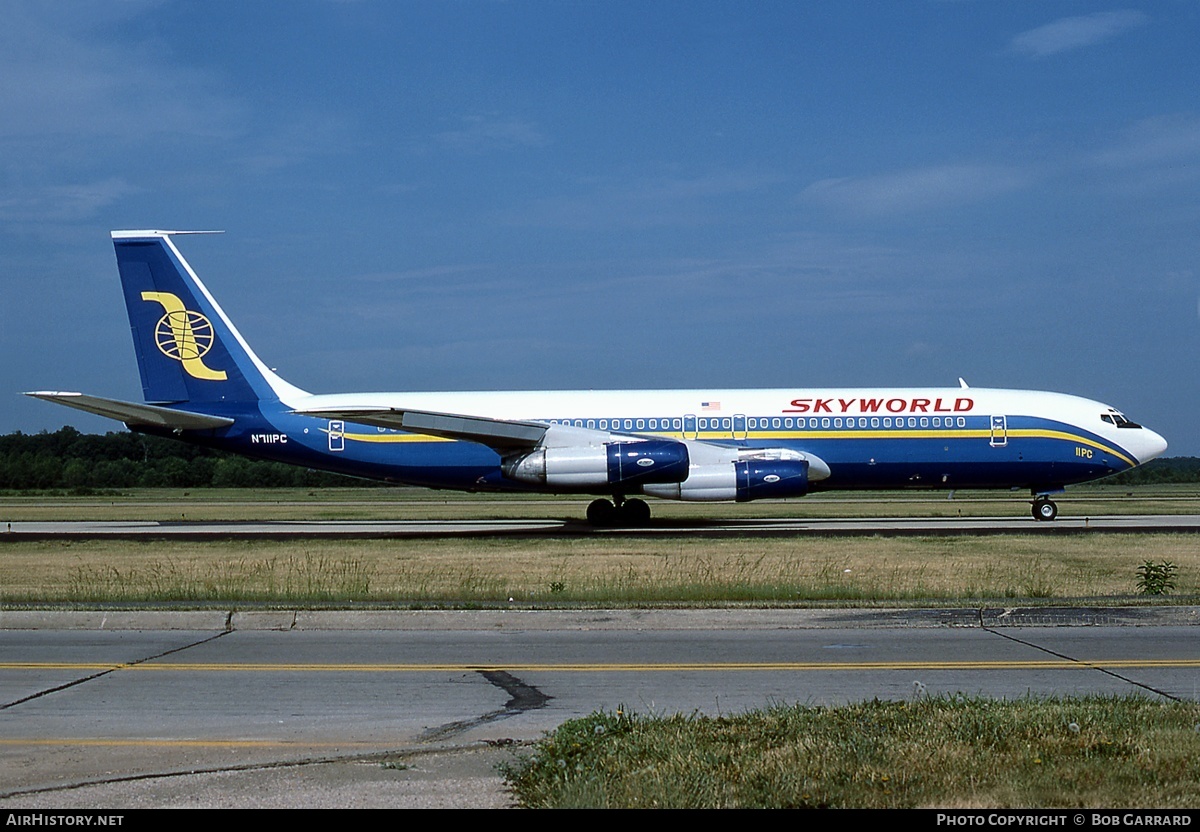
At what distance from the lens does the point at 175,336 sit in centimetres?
3225

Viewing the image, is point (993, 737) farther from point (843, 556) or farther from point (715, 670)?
point (843, 556)

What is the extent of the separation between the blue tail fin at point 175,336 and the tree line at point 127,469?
39.5 meters

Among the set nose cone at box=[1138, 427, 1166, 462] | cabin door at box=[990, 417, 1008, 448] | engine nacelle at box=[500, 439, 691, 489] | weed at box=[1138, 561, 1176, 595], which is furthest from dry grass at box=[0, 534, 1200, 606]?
nose cone at box=[1138, 427, 1166, 462]

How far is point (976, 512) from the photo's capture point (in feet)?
129

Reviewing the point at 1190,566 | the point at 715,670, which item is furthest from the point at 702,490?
the point at 715,670

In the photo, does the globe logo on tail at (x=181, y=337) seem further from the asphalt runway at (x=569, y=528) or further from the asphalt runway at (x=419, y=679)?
the asphalt runway at (x=419, y=679)

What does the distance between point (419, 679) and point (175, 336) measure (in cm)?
2544

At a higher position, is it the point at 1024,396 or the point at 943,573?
the point at 1024,396

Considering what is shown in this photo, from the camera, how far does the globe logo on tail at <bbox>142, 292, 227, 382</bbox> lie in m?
32.3

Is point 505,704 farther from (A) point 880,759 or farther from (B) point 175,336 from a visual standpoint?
(B) point 175,336

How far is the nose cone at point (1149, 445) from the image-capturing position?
3209 centimetres

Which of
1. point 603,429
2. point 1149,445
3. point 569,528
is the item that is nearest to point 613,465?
point 603,429

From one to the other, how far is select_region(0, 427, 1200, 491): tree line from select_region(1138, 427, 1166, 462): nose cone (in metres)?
41.5

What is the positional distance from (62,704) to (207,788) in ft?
9.88
